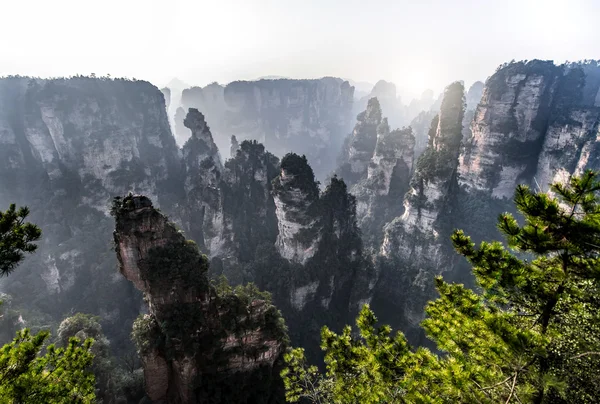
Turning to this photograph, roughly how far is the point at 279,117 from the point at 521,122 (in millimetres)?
82383

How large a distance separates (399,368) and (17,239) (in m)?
12.3

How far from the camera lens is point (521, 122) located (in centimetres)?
4672

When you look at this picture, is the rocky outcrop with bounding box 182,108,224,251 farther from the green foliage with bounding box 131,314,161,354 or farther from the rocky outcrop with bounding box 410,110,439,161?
the rocky outcrop with bounding box 410,110,439,161

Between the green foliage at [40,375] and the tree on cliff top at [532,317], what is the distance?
1034 cm

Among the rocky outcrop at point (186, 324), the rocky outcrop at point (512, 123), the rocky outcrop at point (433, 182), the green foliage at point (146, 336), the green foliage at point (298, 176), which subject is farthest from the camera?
the rocky outcrop at point (512, 123)

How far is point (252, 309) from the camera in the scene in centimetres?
2042

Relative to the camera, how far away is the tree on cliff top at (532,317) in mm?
6469

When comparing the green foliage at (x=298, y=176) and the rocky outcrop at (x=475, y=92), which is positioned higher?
the rocky outcrop at (x=475, y=92)

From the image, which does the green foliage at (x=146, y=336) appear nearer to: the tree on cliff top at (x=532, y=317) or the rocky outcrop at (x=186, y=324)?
the rocky outcrop at (x=186, y=324)

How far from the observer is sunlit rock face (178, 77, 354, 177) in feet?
362

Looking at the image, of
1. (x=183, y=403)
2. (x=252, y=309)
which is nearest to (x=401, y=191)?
(x=252, y=309)

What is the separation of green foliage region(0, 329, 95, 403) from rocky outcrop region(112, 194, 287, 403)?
8945mm

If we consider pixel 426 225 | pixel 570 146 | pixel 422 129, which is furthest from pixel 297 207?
pixel 422 129

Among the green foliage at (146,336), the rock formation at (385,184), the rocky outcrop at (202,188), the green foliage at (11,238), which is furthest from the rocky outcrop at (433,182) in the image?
the green foliage at (11,238)
